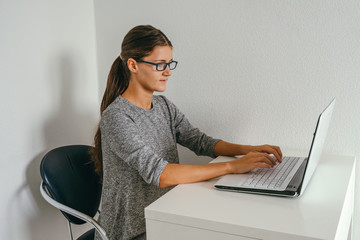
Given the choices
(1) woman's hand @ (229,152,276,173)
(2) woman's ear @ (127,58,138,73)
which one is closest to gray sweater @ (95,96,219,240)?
(2) woman's ear @ (127,58,138,73)

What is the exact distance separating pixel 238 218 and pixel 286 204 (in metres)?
0.16

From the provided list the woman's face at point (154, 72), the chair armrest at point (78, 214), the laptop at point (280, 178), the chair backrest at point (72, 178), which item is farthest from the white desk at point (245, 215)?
the chair backrest at point (72, 178)

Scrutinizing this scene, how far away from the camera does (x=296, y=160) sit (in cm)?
129

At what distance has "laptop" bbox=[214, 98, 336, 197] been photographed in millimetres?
985

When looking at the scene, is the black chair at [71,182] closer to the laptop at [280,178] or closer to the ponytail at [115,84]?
the ponytail at [115,84]

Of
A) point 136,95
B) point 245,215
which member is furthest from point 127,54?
point 245,215

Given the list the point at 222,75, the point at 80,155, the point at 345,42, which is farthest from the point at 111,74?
the point at 345,42

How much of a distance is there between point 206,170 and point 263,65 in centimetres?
59

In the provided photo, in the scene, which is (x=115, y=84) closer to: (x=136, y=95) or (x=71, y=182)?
(x=136, y=95)

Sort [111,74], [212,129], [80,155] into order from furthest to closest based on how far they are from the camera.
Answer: [212,129] < [80,155] < [111,74]

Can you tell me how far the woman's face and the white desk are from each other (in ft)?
1.28

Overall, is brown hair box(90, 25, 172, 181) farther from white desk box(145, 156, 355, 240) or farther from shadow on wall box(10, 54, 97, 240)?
white desk box(145, 156, 355, 240)

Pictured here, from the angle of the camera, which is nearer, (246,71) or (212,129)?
(246,71)

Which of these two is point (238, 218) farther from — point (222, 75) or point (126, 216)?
point (222, 75)
